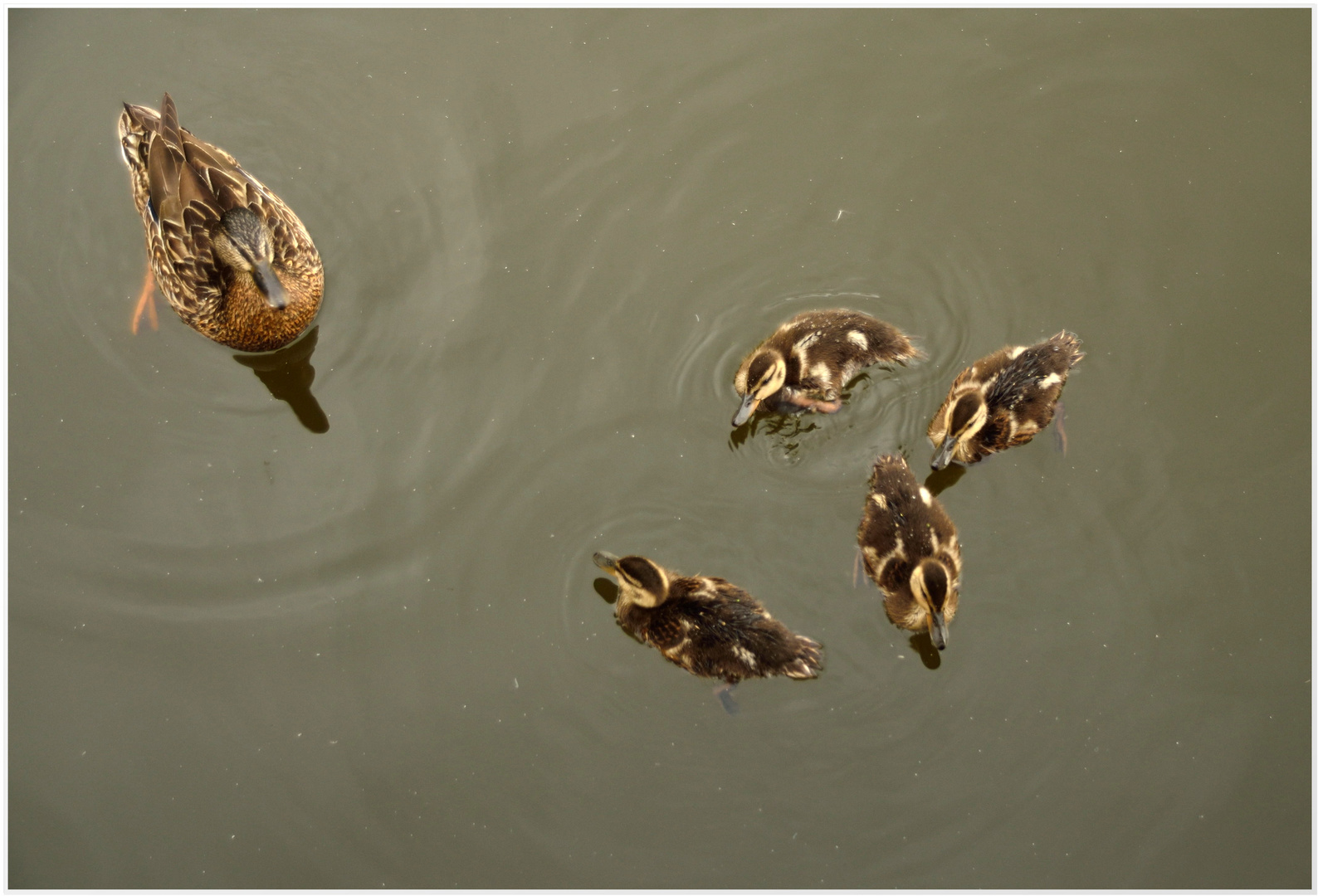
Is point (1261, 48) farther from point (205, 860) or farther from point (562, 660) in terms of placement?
point (205, 860)

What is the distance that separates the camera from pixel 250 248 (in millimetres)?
3770

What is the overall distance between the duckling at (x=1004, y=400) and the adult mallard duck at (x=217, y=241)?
8.41ft

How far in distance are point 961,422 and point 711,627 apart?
3.78 ft

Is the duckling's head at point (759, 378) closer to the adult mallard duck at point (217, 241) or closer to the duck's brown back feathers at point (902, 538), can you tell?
the duck's brown back feathers at point (902, 538)

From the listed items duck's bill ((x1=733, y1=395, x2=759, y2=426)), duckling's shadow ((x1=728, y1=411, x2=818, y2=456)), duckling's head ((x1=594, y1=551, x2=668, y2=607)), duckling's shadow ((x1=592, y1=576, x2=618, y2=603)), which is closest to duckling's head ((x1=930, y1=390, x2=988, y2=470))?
duckling's shadow ((x1=728, y1=411, x2=818, y2=456))

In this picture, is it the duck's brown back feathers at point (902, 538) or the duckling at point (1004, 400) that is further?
the duckling at point (1004, 400)

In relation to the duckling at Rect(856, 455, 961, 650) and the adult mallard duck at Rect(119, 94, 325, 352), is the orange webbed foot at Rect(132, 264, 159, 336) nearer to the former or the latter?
the adult mallard duck at Rect(119, 94, 325, 352)

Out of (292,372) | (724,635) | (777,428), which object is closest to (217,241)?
(292,372)

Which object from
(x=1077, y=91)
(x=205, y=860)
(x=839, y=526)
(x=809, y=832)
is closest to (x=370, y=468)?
(x=205, y=860)

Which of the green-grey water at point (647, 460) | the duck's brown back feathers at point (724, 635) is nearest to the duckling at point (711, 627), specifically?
the duck's brown back feathers at point (724, 635)

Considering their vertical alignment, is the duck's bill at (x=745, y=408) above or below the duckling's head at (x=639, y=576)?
above

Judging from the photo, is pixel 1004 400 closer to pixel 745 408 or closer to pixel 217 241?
pixel 745 408

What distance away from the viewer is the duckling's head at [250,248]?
377cm

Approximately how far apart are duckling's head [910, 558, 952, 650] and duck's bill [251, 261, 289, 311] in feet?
8.35
